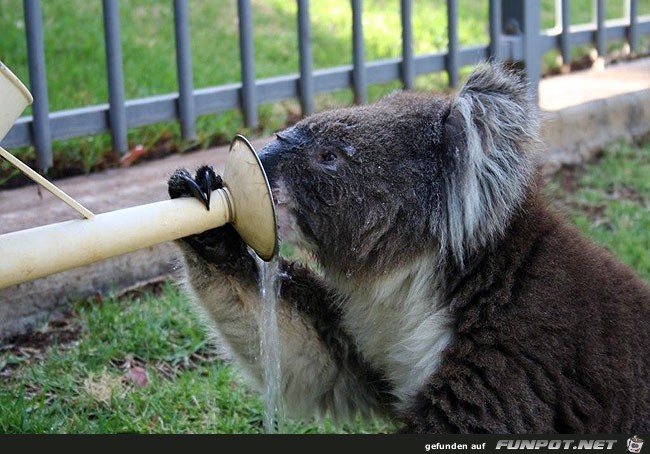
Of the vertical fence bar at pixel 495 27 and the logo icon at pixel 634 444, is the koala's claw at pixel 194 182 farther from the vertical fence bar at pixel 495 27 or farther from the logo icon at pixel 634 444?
the vertical fence bar at pixel 495 27

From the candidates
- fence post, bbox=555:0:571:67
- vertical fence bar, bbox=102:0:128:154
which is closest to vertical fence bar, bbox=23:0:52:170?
vertical fence bar, bbox=102:0:128:154

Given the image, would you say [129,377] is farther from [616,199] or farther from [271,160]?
[616,199]

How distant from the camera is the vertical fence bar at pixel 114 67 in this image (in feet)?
16.6

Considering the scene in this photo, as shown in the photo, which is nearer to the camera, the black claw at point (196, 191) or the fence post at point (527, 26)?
the black claw at point (196, 191)

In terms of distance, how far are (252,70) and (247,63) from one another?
52mm

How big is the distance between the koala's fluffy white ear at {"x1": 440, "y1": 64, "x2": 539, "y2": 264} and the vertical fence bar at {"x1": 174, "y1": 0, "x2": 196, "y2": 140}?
8.43ft

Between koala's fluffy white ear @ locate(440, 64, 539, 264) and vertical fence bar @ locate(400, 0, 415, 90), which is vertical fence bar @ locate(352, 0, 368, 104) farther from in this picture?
koala's fluffy white ear @ locate(440, 64, 539, 264)

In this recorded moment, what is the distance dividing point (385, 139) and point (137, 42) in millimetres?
4498

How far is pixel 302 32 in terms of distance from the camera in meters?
5.83

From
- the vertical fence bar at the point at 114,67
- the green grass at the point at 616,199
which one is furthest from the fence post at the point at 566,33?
the vertical fence bar at the point at 114,67

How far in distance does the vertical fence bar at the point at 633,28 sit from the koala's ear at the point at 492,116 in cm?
537

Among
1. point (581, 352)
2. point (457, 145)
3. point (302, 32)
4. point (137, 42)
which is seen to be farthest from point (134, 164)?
point (581, 352)

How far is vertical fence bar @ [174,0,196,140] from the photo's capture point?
534 cm

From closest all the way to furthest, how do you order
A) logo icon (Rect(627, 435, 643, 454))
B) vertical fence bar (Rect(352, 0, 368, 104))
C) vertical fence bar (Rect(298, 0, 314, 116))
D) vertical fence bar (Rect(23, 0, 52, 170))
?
logo icon (Rect(627, 435, 643, 454)) → vertical fence bar (Rect(23, 0, 52, 170)) → vertical fence bar (Rect(298, 0, 314, 116)) → vertical fence bar (Rect(352, 0, 368, 104))
